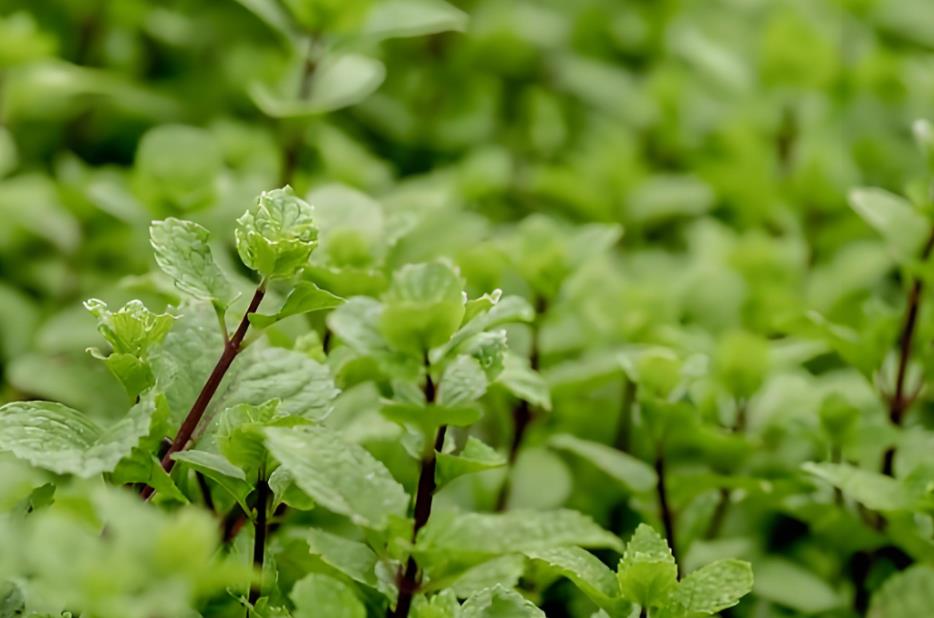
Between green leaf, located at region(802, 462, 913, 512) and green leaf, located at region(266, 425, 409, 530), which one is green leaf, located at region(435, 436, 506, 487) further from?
green leaf, located at region(802, 462, 913, 512)

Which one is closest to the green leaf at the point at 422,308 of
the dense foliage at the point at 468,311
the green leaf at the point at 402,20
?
the dense foliage at the point at 468,311

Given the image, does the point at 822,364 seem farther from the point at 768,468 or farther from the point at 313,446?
the point at 313,446

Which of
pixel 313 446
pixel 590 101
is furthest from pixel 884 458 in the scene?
pixel 590 101

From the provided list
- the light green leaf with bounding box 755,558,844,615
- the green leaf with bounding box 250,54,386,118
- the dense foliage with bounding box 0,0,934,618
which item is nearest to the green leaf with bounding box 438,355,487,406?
the dense foliage with bounding box 0,0,934,618

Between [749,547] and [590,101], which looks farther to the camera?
[590,101]

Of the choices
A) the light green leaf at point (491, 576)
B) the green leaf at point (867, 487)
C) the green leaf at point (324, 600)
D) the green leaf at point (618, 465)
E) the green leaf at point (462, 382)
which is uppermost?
the green leaf at point (462, 382)

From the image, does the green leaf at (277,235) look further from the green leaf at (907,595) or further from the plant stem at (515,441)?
the green leaf at (907,595)

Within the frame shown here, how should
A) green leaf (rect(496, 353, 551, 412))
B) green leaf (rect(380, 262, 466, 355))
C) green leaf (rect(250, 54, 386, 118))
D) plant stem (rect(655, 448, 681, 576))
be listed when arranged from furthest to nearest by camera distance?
green leaf (rect(250, 54, 386, 118)) < plant stem (rect(655, 448, 681, 576)) < green leaf (rect(496, 353, 551, 412)) < green leaf (rect(380, 262, 466, 355))
